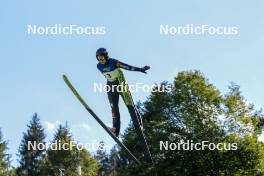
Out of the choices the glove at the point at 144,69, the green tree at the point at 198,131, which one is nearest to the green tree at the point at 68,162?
the green tree at the point at 198,131

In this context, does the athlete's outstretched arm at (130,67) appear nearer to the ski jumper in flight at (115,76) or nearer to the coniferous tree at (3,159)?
the ski jumper in flight at (115,76)

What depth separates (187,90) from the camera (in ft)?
126

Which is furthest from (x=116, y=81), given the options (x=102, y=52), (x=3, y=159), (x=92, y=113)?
(x=3, y=159)

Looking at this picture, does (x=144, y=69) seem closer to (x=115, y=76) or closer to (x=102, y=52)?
(x=115, y=76)

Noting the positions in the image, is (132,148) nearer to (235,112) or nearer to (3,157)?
(235,112)

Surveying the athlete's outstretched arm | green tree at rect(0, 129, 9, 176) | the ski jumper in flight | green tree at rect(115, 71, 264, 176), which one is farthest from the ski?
green tree at rect(0, 129, 9, 176)

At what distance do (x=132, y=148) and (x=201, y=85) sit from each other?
8.10m

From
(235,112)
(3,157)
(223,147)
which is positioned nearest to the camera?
(223,147)

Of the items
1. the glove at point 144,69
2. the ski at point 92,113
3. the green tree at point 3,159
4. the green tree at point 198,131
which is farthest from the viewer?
the green tree at point 3,159

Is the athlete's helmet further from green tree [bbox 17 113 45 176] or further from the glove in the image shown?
green tree [bbox 17 113 45 176]

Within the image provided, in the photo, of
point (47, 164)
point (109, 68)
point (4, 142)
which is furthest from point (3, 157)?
point (109, 68)

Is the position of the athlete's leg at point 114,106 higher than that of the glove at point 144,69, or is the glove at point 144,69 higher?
the glove at point 144,69

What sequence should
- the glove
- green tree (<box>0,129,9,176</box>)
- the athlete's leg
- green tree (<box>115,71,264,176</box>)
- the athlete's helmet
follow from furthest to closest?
green tree (<box>0,129,9,176</box>), green tree (<box>115,71,264,176</box>), the athlete's leg, the athlete's helmet, the glove

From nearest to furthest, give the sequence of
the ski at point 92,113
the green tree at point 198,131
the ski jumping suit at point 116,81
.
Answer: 1. the ski jumping suit at point 116,81
2. the ski at point 92,113
3. the green tree at point 198,131
